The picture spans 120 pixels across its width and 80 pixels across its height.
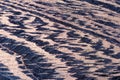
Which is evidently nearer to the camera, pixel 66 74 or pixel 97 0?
pixel 66 74

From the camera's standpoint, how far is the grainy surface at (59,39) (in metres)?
0.56

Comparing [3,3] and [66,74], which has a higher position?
[3,3]

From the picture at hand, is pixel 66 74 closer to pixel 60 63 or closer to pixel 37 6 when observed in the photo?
pixel 60 63

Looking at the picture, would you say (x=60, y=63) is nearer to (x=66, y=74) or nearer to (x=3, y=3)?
(x=66, y=74)

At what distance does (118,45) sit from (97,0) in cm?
21

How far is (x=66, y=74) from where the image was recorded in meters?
0.55

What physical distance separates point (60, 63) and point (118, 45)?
13cm

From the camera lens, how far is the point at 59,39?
65cm

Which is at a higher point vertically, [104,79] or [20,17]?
[20,17]

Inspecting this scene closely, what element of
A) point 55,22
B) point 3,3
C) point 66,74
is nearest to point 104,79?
point 66,74

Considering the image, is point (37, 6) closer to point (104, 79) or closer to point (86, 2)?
point (86, 2)

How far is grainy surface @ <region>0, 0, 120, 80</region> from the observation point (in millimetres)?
557

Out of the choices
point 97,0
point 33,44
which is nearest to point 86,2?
point 97,0

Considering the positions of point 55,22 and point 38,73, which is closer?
point 38,73
